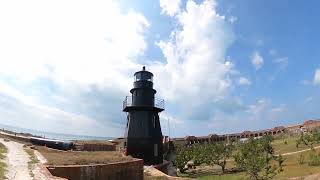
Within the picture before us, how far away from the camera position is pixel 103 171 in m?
19.9

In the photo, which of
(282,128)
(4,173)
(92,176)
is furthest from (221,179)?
(282,128)

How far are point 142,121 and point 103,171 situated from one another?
14.8m

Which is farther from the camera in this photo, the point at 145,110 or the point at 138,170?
the point at 145,110

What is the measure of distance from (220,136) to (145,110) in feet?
178

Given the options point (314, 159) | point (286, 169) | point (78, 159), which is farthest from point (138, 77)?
point (314, 159)

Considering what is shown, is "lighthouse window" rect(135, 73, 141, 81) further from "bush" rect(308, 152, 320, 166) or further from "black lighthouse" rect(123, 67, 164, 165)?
"bush" rect(308, 152, 320, 166)

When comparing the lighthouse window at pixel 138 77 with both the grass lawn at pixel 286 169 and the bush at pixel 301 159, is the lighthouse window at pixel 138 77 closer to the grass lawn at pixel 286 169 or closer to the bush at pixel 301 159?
the grass lawn at pixel 286 169

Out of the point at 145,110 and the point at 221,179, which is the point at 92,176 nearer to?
the point at 145,110

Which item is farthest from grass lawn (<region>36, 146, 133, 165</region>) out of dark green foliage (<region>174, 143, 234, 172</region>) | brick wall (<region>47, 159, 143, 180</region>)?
dark green foliage (<region>174, 143, 234, 172</region>)

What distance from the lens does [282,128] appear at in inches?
3039

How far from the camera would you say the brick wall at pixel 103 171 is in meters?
17.6

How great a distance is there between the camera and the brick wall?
57.7 feet

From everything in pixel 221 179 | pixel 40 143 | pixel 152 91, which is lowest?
pixel 221 179

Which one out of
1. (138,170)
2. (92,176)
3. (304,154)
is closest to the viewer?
(92,176)
